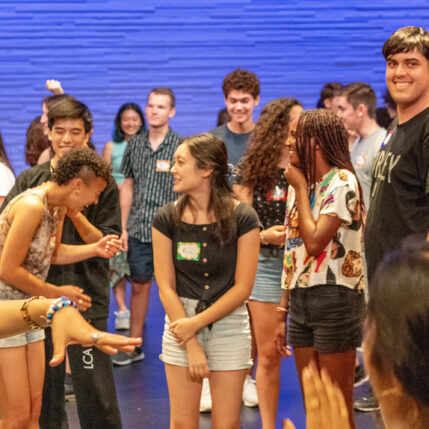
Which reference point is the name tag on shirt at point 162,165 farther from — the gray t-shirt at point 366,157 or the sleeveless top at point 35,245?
the sleeveless top at point 35,245

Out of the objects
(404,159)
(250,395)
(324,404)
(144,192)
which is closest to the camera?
(324,404)

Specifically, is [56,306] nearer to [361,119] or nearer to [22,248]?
[22,248]

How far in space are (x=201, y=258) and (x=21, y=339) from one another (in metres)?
0.72

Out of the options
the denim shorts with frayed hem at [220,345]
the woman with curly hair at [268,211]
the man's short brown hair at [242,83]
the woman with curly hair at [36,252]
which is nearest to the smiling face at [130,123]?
the man's short brown hair at [242,83]

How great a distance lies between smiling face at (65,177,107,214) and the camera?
9.07 ft

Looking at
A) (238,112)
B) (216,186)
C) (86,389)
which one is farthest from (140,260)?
(216,186)

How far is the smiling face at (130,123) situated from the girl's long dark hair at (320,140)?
368cm

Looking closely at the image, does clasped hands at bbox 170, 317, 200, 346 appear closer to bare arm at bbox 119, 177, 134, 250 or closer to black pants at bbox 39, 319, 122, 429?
black pants at bbox 39, 319, 122, 429

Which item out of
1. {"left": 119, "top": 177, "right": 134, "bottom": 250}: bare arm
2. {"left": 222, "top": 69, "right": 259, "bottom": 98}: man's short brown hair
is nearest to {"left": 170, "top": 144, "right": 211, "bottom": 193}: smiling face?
{"left": 222, "top": 69, "right": 259, "bottom": 98}: man's short brown hair

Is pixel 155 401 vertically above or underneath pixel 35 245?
underneath

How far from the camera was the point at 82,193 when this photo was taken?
278cm

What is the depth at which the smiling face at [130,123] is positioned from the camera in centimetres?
637

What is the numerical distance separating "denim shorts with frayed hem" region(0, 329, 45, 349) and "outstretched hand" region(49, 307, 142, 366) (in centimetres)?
87

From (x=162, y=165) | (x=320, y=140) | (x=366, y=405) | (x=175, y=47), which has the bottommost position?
(x=366, y=405)
